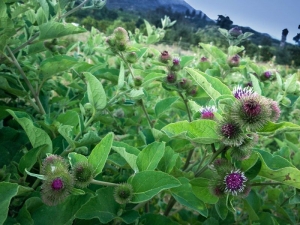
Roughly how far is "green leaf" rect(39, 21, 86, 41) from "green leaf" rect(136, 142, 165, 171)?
52 cm

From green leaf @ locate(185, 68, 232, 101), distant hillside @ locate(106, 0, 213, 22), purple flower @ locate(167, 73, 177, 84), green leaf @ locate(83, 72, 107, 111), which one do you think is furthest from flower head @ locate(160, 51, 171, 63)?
distant hillside @ locate(106, 0, 213, 22)

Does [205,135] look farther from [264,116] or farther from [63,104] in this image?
[63,104]

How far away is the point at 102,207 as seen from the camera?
1047 millimetres

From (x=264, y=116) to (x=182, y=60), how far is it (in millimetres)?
963

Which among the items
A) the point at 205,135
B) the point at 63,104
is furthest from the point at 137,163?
the point at 63,104

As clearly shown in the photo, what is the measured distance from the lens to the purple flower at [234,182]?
981mm

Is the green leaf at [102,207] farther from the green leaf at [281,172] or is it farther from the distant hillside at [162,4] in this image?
the distant hillside at [162,4]

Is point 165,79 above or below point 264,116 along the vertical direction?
below

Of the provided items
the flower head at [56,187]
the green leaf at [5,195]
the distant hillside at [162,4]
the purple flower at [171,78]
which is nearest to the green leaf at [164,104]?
the purple flower at [171,78]

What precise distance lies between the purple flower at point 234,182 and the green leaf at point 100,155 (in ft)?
0.99

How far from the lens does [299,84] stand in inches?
74.7

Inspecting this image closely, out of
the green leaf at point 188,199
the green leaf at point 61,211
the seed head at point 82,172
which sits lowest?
the green leaf at point 61,211

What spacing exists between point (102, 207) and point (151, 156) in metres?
0.19

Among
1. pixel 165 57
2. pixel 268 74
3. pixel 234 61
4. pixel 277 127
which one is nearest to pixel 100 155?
pixel 277 127
